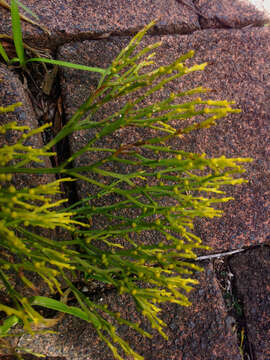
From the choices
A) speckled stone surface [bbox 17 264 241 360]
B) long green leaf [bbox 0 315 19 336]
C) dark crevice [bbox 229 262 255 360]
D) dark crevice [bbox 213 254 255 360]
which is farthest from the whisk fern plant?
dark crevice [bbox 229 262 255 360]

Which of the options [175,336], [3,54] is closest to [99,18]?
[3,54]

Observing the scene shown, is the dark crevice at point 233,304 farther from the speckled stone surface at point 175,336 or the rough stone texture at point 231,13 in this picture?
the rough stone texture at point 231,13

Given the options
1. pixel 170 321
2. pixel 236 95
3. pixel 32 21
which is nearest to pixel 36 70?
pixel 32 21

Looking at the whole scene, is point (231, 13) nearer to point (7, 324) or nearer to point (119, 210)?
point (119, 210)

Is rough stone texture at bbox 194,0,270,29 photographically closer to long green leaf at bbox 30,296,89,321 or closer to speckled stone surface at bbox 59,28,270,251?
speckled stone surface at bbox 59,28,270,251

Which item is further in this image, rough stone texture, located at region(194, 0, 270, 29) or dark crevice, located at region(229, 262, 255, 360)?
rough stone texture, located at region(194, 0, 270, 29)

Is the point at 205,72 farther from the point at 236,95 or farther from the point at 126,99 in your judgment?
the point at 126,99

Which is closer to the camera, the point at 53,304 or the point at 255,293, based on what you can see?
the point at 53,304
